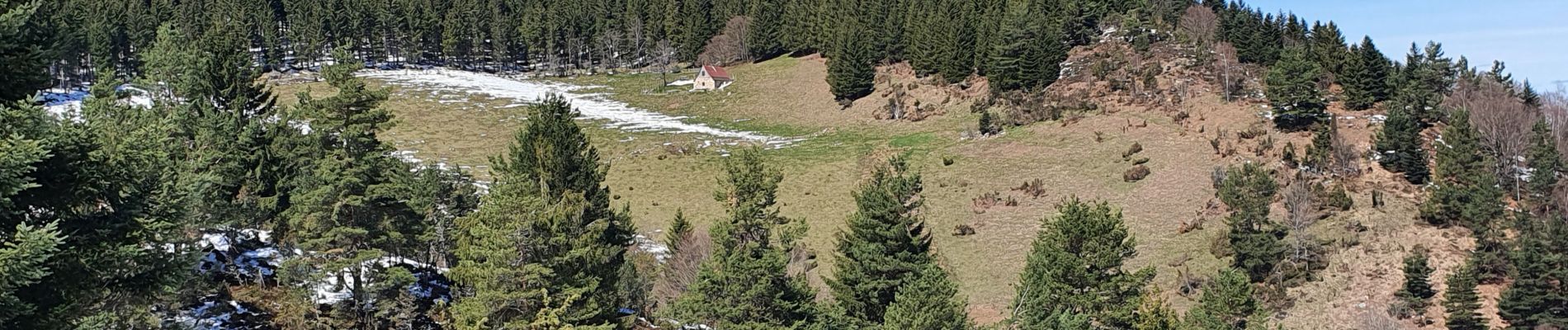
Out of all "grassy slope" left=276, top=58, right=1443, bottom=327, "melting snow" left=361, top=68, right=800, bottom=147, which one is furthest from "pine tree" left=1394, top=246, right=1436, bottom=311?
"melting snow" left=361, top=68, right=800, bottom=147

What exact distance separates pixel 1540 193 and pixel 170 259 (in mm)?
50882

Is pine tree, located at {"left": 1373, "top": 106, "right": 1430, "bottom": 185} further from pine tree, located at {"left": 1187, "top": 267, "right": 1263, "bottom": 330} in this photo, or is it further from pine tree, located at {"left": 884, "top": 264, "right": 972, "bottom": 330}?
pine tree, located at {"left": 884, "top": 264, "right": 972, "bottom": 330}

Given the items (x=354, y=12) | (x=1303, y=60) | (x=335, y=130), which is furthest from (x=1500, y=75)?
(x=354, y=12)

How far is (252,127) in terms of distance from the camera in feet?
92.4

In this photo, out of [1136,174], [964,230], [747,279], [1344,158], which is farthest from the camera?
[1136,174]

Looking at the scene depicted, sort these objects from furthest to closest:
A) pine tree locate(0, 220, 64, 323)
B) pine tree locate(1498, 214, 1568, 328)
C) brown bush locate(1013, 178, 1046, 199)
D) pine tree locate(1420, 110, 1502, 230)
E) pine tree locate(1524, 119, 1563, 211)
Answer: brown bush locate(1013, 178, 1046, 199) → pine tree locate(1524, 119, 1563, 211) → pine tree locate(1420, 110, 1502, 230) → pine tree locate(1498, 214, 1568, 328) → pine tree locate(0, 220, 64, 323)

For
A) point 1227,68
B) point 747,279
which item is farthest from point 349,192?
point 1227,68

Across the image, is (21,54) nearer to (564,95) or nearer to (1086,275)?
(1086,275)

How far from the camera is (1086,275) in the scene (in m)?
28.5

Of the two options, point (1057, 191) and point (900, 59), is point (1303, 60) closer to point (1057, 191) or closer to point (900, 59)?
point (1057, 191)

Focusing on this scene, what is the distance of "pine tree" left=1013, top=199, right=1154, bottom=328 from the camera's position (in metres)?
28.6

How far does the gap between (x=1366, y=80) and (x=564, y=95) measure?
2364 inches

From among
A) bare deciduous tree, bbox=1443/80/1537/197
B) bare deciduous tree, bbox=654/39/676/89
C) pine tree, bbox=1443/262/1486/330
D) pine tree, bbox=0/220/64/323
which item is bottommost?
pine tree, bbox=1443/262/1486/330

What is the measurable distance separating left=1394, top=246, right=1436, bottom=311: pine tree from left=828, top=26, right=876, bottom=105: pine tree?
5024cm
